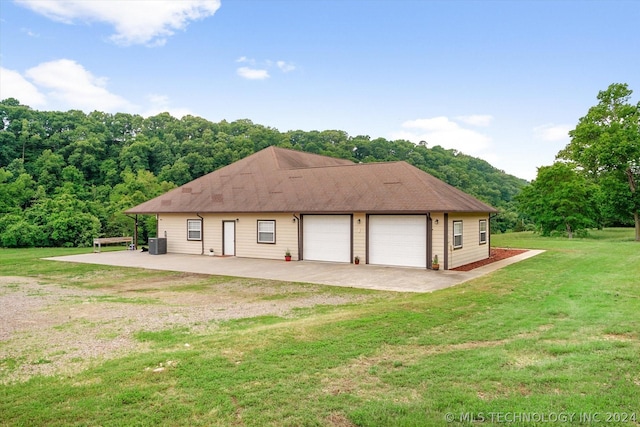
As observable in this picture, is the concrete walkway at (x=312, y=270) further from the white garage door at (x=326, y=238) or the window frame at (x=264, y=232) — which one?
the window frame at (x=264, y=232)

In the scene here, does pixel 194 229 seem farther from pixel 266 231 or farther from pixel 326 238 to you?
pixel 326 238

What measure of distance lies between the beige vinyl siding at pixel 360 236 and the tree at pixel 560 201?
21232 mm

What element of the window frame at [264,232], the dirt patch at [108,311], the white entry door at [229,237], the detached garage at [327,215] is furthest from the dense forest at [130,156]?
the dirt patch at [108,311]

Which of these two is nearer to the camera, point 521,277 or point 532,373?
point 532,373

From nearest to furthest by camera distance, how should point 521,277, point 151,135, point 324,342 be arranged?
point 324,342, point 521,277, point 151,135

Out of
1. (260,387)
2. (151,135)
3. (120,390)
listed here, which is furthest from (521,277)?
(151,135)

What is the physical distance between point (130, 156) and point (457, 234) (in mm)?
39650

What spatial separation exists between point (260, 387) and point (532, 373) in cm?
289

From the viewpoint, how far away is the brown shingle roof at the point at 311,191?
50.4 feet

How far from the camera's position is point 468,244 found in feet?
52.7

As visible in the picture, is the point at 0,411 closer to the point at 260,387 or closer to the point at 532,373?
the point at 260,387

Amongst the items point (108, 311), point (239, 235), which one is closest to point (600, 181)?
point (239, 235)

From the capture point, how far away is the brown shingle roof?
15375 mm

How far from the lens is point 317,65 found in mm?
26391
